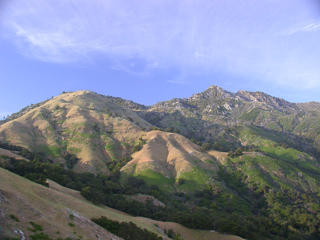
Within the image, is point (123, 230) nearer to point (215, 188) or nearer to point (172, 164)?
point (215, 188)

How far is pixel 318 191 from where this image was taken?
93.3 meters

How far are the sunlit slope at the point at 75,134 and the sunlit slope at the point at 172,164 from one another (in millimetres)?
11612

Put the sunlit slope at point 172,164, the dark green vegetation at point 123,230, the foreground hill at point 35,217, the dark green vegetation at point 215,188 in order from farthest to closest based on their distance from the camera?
the sunlit slope at point 172,164 → the dark green vegetation at point 215,188 → the dark green vegetation at point 123,230 → the foreground hill at point 35,217

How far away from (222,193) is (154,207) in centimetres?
3166

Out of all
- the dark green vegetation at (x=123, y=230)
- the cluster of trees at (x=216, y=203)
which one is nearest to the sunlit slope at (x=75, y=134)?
the cluster of trees at (x=216, y=203)

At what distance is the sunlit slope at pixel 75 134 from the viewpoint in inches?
3767

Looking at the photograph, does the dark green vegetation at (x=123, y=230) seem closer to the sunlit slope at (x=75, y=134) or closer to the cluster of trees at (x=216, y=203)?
the cluster of trees at (x=216, y=203)

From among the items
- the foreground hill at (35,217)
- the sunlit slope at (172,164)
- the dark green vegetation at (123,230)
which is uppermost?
the sunlit slope at (172,164)

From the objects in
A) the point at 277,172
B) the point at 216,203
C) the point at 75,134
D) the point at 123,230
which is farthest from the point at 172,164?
the point at 123,230

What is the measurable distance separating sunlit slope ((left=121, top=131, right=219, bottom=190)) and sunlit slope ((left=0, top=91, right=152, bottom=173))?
1161 cm

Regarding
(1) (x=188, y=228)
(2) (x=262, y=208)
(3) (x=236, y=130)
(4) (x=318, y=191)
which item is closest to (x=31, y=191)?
(1) (x=188, y=228)

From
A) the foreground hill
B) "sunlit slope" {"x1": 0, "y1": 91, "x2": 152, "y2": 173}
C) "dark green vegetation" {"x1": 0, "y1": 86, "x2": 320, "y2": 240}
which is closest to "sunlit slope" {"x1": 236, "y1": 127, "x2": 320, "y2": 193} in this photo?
"dark green vegetation" {"x1": 0, "y1": 86, "x2": 320, "y2": 240}

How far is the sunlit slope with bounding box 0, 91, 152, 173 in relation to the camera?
95.7 metres

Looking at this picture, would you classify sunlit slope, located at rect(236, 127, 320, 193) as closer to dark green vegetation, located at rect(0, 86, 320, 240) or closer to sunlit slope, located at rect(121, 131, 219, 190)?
dark green vegetation, located at rect(0, 86, 320, 240)
